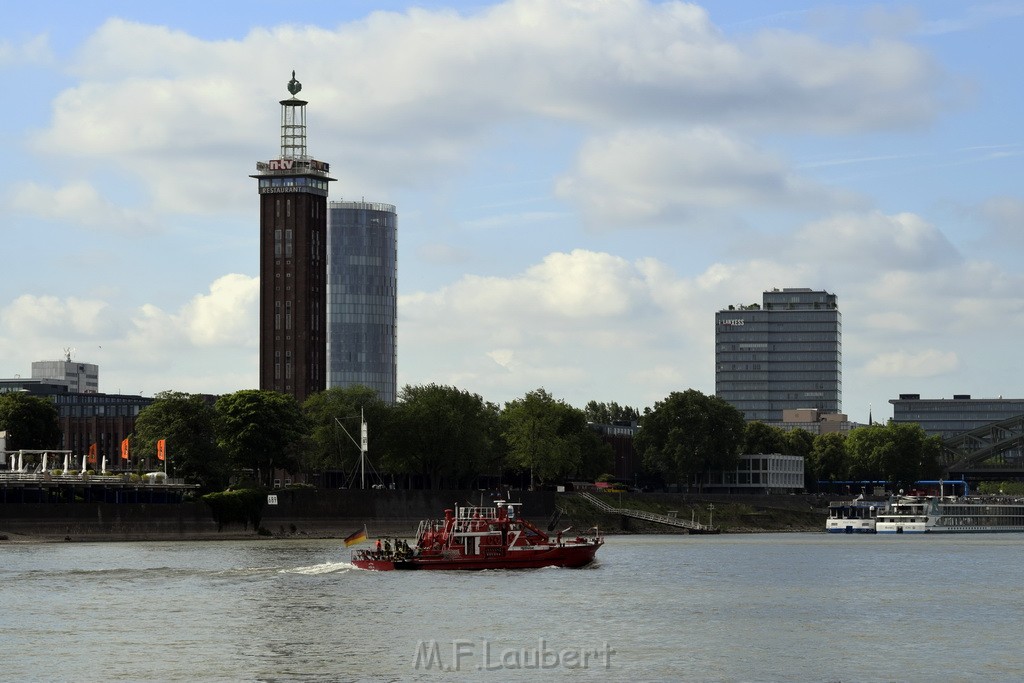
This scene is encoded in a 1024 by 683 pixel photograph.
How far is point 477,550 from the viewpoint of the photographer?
140 metres

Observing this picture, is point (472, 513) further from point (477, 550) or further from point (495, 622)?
point (495, 622)

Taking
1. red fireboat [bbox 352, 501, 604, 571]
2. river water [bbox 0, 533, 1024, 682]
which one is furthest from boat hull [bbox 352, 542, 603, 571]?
river water [bbox 0, 533, 1024, 682]

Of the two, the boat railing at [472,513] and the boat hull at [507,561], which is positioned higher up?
the boat railing at [472,513]

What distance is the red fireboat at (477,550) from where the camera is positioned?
452 ft

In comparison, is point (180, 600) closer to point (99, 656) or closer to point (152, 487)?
point (99, 656)

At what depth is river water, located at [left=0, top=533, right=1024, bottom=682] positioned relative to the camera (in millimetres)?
75812

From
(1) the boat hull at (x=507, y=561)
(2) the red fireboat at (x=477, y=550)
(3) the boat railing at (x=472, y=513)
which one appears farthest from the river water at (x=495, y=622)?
(3) the boat railing at (x=472, y=513)

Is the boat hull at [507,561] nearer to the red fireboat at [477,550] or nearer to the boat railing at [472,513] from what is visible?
the red fireboat at [477,550]

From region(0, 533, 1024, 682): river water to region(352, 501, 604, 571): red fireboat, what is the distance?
209 cm

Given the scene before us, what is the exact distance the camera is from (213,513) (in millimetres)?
194750

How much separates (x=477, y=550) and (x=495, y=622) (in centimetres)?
4595

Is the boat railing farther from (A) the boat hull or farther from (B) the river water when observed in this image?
(B) the river water

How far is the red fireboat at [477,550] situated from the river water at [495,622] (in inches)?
82.2

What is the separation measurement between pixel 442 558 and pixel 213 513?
6296cm
